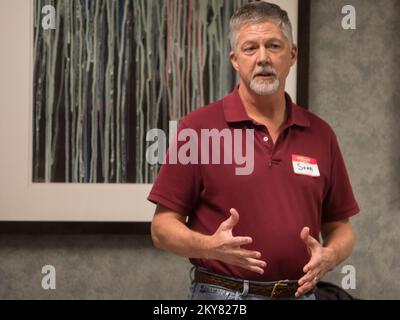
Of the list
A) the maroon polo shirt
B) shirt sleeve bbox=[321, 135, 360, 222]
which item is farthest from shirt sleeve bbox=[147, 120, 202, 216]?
shirt sleeve bbox=[321, 135, 360, 222]

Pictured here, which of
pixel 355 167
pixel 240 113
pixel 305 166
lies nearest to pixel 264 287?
pixel 305 166

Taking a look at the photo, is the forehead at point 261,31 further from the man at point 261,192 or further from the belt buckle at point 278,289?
the belt buckle at point 278,289

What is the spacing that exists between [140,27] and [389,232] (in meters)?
1.21

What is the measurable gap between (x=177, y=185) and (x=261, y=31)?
1.40ft

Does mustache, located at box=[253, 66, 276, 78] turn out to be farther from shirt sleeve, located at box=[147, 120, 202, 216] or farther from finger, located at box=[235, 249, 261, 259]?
finger, located at box=[235, 249, 261, 259]

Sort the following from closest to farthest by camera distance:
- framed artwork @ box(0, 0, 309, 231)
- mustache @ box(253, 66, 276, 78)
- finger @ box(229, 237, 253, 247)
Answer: finger @ box(229, 237, 253, 247) < mustache @ box(253, 66, 276, 78) < framed artwork @ box(0, 0, 309, 231)

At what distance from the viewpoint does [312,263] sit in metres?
1.28

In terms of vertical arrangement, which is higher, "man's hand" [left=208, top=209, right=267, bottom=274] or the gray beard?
the gray beard

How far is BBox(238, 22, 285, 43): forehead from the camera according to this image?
1.41m

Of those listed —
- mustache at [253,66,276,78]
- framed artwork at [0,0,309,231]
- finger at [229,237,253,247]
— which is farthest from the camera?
framed artwork at [0,0,309,231]

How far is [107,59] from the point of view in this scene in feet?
6.76

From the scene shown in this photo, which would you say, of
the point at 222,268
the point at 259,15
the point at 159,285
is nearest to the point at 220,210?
the point at 222,268

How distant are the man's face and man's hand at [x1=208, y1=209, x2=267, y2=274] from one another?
14.1 inches
